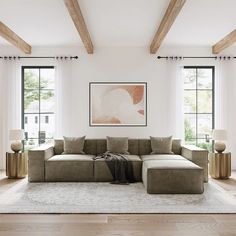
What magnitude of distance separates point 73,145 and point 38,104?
1486 mm

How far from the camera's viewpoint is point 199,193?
4.98m

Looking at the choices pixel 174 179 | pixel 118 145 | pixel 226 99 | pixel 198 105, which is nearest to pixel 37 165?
pixel 118 145

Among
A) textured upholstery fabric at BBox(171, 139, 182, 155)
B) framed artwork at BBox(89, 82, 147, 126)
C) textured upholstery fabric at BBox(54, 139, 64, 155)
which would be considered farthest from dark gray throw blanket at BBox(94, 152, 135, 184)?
framed artwork at BBox(89, 82, 147, 126)

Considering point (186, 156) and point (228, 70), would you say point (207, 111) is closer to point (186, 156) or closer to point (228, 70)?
point (228, 70)

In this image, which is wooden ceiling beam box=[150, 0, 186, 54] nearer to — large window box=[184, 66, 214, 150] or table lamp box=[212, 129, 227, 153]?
large window box=[184, 66, 214, 150]

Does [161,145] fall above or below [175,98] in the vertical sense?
below

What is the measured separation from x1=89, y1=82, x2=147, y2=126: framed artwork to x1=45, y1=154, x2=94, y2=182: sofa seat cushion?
149 cm

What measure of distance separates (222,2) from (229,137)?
3.54 meters

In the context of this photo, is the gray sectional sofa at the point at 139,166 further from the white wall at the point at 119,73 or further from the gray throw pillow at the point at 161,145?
the white wall at the point at 119,73

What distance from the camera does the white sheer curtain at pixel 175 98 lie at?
709 centimetres

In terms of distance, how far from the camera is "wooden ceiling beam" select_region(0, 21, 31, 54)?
5469 mm

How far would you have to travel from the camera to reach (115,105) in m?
7.24

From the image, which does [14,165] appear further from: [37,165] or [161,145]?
[161,145]

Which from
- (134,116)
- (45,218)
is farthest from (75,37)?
(45,218)
